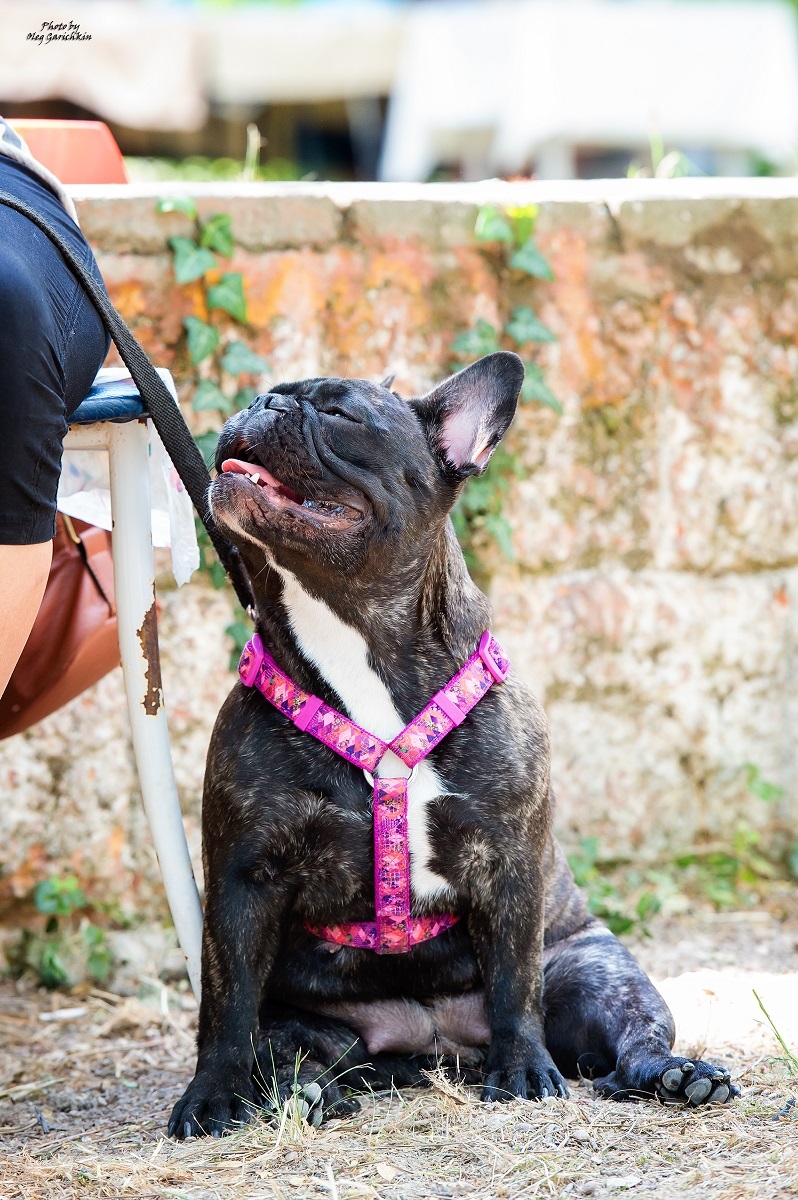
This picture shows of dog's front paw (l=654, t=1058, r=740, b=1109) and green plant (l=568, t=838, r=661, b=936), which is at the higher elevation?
green plant (l=568, t=838, r=661, b=936)

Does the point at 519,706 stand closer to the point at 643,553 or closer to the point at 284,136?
the point at 643,553

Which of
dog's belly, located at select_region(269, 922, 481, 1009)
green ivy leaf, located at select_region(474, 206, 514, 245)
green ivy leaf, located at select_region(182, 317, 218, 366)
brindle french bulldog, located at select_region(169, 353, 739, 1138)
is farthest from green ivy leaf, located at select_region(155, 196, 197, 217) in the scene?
dog's belly, located at select_region(269, 922, 481, 1009)

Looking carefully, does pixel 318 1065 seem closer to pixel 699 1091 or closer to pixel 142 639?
pixel 699 1091

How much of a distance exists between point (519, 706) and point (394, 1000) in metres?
0.64

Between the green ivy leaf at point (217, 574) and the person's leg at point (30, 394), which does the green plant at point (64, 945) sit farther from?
the person's leg at point (30, 394)

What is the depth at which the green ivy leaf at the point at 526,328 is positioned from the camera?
3.82 metres

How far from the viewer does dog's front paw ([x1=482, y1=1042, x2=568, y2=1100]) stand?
7.74ft

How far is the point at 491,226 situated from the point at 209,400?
96cm

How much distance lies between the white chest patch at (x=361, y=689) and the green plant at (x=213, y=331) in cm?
104

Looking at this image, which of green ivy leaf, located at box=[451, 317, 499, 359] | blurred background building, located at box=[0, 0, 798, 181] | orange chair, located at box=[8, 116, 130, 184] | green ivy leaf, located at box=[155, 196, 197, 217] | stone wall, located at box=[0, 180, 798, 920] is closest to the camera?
orange chair, located at box=[8, 116, 130, 184]

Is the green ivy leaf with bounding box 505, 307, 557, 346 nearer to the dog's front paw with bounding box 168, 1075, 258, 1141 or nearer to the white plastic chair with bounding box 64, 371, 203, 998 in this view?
the white plastic chair with bounding box 64, 371, 203, 998

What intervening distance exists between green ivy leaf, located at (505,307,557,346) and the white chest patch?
1549 mm

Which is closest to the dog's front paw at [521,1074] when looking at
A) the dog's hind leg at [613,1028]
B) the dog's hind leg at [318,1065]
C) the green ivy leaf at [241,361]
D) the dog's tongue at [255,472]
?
the dog's hind leg at [613,1028]

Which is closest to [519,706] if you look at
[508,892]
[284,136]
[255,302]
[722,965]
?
[508,892]
